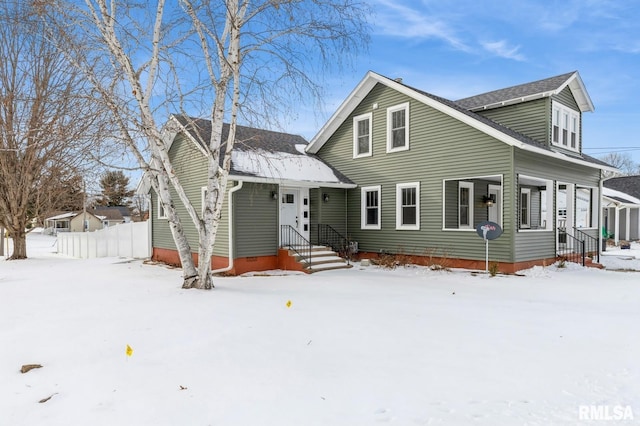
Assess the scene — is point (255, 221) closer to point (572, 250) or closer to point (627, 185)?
point (572, 250)

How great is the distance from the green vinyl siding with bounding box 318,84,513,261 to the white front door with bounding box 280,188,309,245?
206cm

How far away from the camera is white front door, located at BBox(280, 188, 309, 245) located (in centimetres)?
1310

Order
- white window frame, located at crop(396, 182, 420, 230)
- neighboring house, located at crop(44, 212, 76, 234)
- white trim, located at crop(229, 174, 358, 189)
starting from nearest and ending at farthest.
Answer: white trim, located at crop(229, 174, 358, 189) → white window frame, located at crop(396, 182, 420, 230) → neighboring house, located at crop(44, 212, 76, 234)

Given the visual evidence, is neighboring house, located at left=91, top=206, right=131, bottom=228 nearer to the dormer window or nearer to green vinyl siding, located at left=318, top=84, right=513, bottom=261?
green vinyl siding, located at left=318, top=84, right=513, bottom=261

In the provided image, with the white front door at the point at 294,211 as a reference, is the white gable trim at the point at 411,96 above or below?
above

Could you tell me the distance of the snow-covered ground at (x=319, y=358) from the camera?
3.24 metres

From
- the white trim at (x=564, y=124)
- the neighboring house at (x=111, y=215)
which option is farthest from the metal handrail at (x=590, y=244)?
the neighboring house at (x=111, y=215)

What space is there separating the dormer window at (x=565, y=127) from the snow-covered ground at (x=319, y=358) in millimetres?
6802

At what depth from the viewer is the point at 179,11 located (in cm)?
815

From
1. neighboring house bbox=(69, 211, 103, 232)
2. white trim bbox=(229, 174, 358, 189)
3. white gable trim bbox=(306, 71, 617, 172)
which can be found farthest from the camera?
neighboring house bbox=(69, 211, 103, 232)

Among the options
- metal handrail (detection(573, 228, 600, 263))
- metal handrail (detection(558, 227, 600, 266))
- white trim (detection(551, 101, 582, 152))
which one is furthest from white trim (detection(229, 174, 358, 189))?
metal handrail (detection(573, 228, 600, 263))

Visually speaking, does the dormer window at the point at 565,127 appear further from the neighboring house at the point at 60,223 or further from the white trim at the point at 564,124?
the neighboring house at the point at 60,223

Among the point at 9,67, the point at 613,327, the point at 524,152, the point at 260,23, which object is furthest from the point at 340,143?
the point at 9,67

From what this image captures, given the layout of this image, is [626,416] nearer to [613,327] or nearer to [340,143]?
[613,327]
